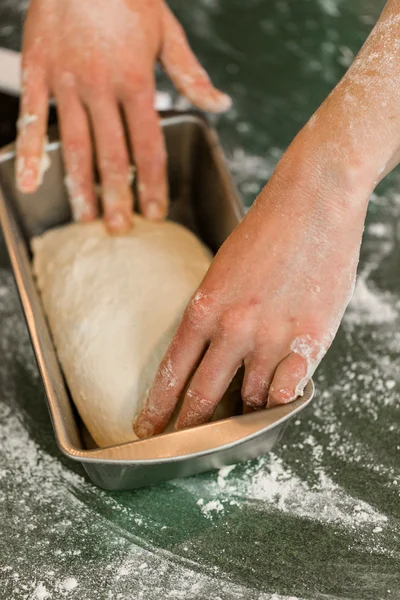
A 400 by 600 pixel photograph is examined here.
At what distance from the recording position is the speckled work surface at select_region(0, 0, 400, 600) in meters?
0.92

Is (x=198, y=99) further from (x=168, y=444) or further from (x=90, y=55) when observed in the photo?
(x=168, y=444)

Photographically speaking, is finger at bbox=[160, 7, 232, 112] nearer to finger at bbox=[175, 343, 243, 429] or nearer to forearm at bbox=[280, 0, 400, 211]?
forearm at bbox=[280, 0, 400, 211]

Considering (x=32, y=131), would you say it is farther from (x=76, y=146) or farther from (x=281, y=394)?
(x=281, y=394)

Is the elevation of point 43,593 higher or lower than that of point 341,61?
lower

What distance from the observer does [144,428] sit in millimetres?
962

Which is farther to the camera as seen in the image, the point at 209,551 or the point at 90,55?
the point at 90,55

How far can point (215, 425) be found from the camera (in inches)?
33.6

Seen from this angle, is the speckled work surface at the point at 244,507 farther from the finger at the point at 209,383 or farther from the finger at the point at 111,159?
the finger at the point at 111,159

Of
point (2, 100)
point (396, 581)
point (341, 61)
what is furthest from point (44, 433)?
point (341, 61)

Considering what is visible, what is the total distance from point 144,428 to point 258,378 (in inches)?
7.9

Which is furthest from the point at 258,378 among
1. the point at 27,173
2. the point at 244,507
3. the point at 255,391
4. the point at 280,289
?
the point at 27,173

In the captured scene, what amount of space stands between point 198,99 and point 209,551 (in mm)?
806

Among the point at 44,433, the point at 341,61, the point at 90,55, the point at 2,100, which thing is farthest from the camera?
the point at 341,61

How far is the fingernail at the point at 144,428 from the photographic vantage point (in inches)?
37.8
